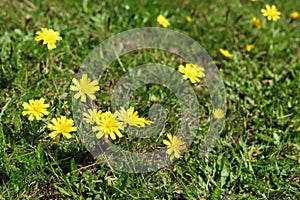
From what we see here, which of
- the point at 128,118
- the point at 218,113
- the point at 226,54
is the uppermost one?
the point at 226,54

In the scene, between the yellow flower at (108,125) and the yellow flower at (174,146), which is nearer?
the yellow flower at (108,125)

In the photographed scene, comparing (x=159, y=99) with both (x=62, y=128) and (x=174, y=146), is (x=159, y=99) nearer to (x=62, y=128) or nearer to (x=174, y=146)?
(x=174, y=146)

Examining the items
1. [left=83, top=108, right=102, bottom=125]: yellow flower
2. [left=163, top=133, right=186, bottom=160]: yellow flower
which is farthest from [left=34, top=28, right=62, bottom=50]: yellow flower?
[left=163, top=133, right=186, bottom=160]: yellow flower

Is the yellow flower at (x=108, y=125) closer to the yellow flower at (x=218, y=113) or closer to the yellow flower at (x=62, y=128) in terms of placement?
the yellow flower at (x=62, y=128)

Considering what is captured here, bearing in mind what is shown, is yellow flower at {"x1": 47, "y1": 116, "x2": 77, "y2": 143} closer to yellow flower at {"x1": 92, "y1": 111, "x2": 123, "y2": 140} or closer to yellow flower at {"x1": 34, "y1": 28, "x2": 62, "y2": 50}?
yellow flower at {"x1": 92, "y1": 111, "x2": 123, "y2": 140}

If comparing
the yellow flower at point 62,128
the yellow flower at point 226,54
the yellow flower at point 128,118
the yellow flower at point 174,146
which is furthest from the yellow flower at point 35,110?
the yellow flower at point 226,54

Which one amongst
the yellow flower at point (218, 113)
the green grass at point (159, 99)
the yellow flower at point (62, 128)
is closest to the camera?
the yellow flower at point (62, 128)

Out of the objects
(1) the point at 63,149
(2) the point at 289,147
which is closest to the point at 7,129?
(1) the point at 63,149

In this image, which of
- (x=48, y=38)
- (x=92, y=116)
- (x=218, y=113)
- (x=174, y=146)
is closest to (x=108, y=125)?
(x=92, y=116)

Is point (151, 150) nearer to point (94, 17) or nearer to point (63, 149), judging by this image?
point (63, 149)
